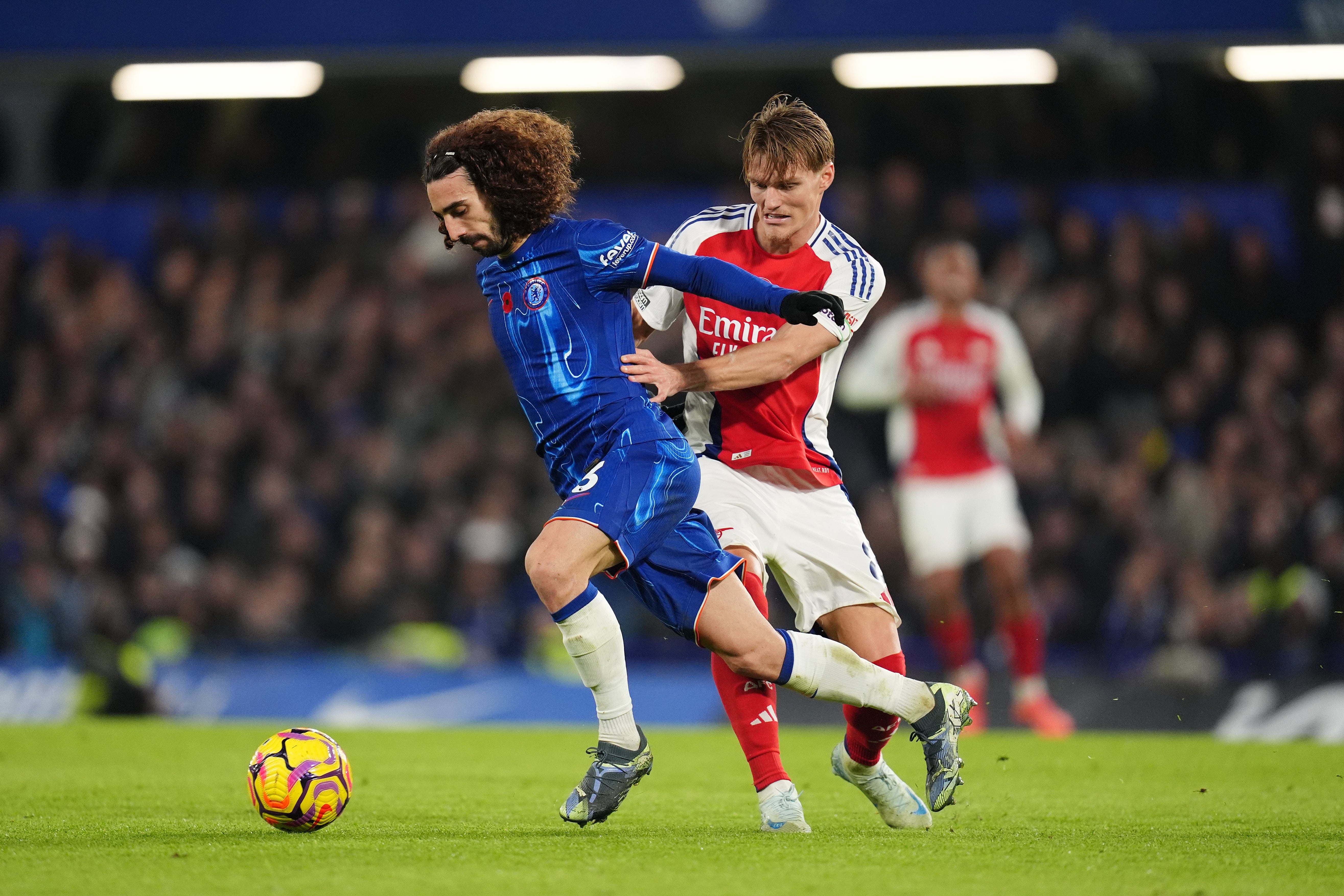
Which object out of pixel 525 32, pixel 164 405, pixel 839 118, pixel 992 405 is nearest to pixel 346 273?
pixel 164 405

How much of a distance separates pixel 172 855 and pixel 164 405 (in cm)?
987

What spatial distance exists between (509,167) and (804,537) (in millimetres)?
1486

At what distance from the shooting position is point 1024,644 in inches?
358

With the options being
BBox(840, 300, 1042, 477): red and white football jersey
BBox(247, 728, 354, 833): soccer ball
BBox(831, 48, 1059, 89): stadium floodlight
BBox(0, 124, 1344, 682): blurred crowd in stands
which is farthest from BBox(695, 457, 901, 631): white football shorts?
BBox(831, 48, 1059, 89): stadium floodlight

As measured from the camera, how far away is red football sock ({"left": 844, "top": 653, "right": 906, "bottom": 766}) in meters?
4.88

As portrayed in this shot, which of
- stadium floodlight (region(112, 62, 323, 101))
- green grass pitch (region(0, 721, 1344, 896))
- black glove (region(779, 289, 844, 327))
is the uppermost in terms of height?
stadium floodlight (region(112, 62, 323, 101))

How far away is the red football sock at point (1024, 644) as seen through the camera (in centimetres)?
904

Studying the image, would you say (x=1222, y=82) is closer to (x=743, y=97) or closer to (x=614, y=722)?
(x=743, y=97)

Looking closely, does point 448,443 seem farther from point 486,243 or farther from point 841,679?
point 841,679

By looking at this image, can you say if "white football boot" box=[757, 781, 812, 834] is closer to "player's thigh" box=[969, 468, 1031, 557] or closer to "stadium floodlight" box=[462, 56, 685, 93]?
"player's thigh" box=[969, 468, 1031, 557]

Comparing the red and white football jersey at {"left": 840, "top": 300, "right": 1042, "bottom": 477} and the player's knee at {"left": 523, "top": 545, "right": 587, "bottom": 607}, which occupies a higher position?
the red and white football jersey at {"left": 840, "top": 300, "right": 1042, "bottom": 477}

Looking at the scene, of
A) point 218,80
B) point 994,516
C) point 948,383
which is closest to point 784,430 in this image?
point 994,516

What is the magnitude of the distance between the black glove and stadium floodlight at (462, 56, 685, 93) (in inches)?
319

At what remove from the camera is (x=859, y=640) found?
5.01 metres
